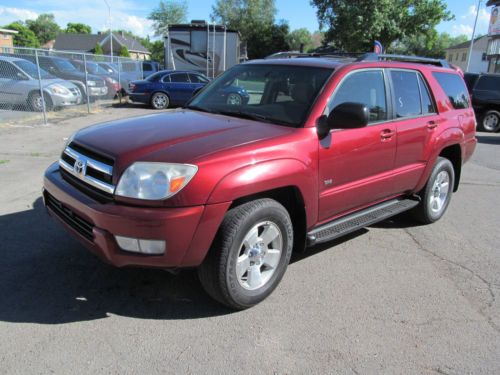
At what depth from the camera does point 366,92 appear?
4043 mm

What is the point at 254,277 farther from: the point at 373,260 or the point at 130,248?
the point at 373,260

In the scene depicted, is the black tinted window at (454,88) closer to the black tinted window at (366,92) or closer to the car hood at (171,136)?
the black tinted window at (366,92)

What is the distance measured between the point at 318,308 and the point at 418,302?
0.83 meters

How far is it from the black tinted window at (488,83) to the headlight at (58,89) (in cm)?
1315

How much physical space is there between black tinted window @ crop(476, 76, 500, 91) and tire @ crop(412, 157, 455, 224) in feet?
34.6

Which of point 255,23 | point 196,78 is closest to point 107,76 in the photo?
point 196,78

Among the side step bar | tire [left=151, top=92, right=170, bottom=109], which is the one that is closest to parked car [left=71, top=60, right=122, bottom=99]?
tire [left=151, top=92, right=170, bottom=109]

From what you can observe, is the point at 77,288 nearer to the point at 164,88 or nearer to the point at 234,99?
the point at 234,99

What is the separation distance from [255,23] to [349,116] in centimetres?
6441

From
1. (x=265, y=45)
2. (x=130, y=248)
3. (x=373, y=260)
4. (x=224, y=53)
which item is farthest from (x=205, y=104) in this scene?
(x=265, y=45)

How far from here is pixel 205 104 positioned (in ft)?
14.1

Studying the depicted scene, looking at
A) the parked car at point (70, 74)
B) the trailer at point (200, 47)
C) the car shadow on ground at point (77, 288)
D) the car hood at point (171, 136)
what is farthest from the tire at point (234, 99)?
the trailer at point (200, 47)

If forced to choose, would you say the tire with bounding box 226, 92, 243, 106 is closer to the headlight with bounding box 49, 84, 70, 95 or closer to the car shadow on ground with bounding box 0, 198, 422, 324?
the car shadow on ground with bounding box 0, 198, 422, 324

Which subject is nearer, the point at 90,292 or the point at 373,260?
the point at 90,292
